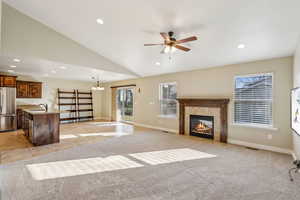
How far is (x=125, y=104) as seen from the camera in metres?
8.98

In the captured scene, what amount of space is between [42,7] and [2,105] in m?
4.37

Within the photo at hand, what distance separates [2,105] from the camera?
19.0 feet

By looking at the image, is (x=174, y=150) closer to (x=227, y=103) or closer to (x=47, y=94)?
(x=227, y=103)

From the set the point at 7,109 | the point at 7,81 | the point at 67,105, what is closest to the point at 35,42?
the point at 7,81

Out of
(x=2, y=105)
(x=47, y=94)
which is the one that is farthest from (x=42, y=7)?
(x=47, y=94)

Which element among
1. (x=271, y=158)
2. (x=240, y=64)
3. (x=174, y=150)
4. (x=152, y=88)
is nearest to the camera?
(x=271, y=158)

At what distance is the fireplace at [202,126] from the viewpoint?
209 inches

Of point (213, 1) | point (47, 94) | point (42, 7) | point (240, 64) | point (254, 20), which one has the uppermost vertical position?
point (42, 7)

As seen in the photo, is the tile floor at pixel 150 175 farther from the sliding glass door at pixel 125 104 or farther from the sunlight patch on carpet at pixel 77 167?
the sliding glass door at pixel 125 104

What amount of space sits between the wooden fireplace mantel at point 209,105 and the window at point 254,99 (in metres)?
0.31

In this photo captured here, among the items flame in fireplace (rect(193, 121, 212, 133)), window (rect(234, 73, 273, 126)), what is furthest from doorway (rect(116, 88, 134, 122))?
window (rect(234, 73, 273, 126))

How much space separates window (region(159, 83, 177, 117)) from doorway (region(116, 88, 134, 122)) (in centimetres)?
217

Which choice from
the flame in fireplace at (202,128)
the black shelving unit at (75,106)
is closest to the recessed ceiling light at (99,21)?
the flame in fireplace at (202,128)

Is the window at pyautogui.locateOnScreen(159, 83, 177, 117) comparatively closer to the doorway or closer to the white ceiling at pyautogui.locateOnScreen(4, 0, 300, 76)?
the white ceiling at pyautogui.locateOnScreen(4, 0, 300, 76)
